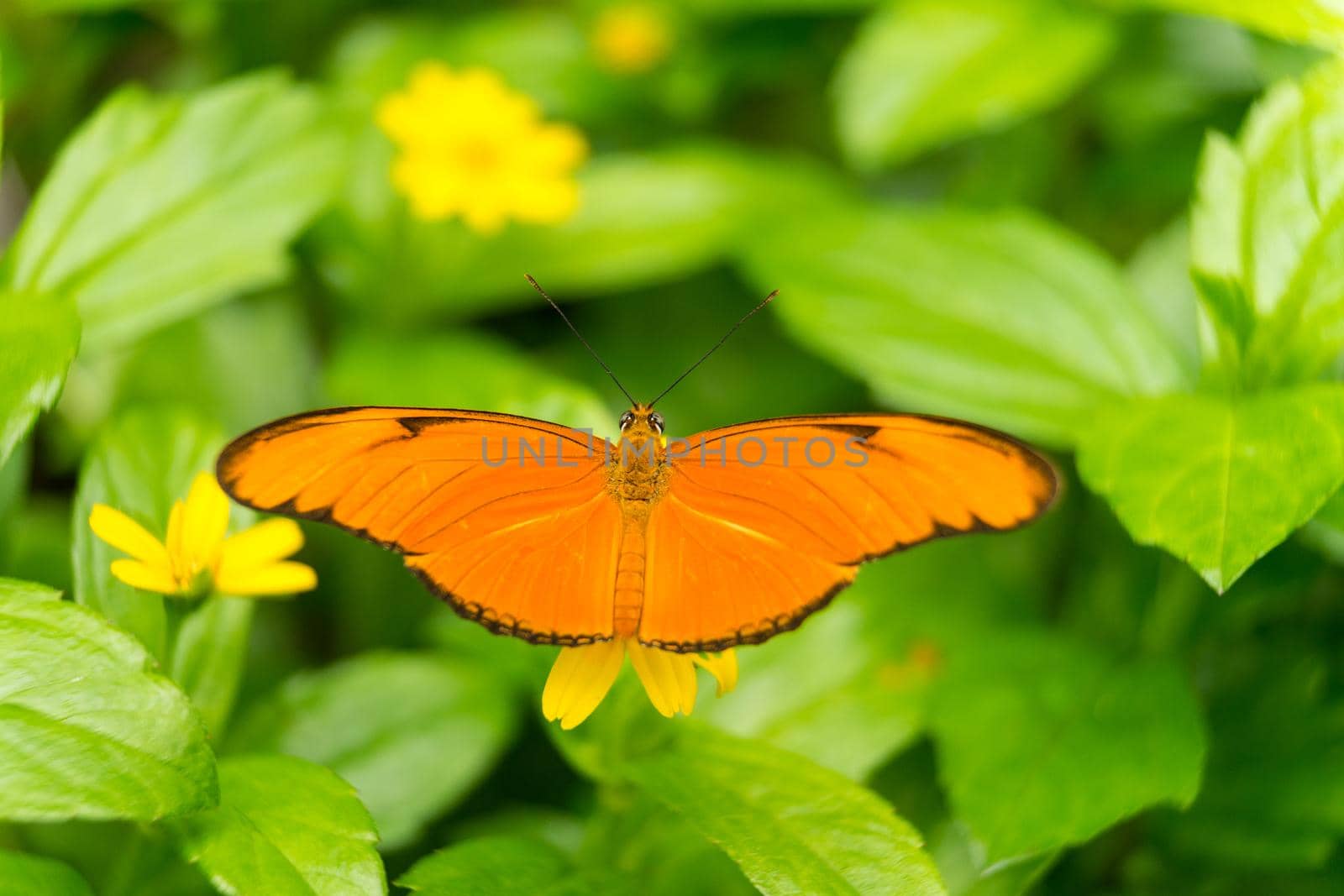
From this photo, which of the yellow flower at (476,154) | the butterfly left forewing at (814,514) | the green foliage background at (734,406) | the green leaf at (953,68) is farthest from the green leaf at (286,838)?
the green leaf at (953,68)

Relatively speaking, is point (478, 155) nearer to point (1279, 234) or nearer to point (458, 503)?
point (458, 503)

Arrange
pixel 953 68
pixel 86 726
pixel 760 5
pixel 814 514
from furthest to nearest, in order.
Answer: pixel 760 5 → pixel 953 68 → pixel 814 514 → pixel 86 726

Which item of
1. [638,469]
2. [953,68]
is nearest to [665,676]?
[638,469]

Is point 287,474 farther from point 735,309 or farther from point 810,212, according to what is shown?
point 735,309

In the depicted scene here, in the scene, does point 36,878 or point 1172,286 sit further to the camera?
point 1172,286

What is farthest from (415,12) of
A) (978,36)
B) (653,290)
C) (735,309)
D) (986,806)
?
(986,806)
